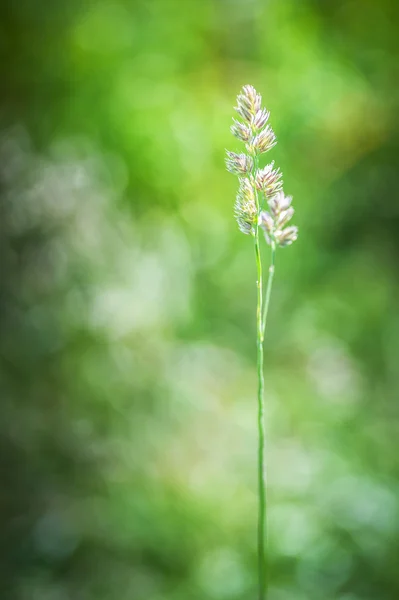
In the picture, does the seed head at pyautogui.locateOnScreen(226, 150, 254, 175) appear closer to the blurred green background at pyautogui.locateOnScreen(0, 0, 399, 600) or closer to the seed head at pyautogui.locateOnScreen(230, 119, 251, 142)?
the seed head at pyautogui.locateOnScreen(230, 119, 251, 142)

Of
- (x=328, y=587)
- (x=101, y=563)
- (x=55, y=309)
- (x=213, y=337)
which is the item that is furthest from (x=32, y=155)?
(x=328, y=587)

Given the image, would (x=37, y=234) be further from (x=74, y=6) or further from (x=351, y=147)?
(x=351, y=147)

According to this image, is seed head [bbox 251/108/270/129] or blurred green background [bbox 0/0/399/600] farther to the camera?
blurred green background [bbox 0/0/399/600]

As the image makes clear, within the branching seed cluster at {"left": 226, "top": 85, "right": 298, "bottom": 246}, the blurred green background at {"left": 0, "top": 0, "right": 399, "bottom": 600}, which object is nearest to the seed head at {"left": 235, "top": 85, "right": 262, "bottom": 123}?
the branching seed cluster at {"left": 226, "top": 85, "right": 298, "bottom": 246}

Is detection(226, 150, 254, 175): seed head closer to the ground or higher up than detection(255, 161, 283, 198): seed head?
higher up

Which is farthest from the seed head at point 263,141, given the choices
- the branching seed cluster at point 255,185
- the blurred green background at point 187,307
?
the blurred green background at point 187,307

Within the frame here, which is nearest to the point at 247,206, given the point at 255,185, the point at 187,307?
the point at 255,185

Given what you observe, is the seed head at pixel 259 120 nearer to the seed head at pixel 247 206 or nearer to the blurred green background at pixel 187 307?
the seed head at pixel 247 206
